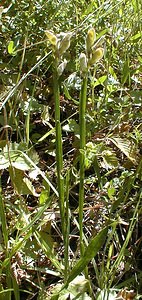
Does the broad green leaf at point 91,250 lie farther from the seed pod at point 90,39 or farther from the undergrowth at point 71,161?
the seed pod at point 90,39

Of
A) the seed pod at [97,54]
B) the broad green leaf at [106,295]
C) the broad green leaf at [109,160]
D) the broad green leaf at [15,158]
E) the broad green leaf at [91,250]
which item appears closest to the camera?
the seed pod at [97,54]

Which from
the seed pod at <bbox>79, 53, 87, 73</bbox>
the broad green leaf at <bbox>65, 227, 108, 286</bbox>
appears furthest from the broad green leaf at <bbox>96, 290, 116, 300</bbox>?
the seed pod at <bbox>79, 53, 87, 73</bbox>

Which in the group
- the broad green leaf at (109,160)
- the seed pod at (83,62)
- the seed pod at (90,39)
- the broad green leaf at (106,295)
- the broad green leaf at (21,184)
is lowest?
the broad green leaf at (106,295)

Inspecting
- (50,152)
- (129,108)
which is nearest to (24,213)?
(50,152)

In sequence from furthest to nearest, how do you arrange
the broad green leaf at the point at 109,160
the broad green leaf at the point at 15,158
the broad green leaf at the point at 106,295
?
the broad green leaf at the point at 109,160
the broad green leaf at the point at 15,158
the broad green leaf at the point at 106,295

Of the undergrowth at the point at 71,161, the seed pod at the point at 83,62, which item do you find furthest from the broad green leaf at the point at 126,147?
the seed pod at the point at 83,62

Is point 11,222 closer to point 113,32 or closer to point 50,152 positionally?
point 50,152

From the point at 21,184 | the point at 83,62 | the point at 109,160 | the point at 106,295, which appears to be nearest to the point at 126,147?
the point at 109,160

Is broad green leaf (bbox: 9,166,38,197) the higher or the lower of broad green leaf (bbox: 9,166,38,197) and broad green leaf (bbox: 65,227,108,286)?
the higher

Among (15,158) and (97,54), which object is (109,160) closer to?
(15,158)

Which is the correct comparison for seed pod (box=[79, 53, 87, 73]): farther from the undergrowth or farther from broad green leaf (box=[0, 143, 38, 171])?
broad green leaf (box=[0, 143, 38, 171])

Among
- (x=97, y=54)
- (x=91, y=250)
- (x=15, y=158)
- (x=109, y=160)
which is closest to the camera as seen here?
(x=97, y=54)

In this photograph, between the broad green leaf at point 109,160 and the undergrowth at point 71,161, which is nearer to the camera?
the undergrowth at point 71,161

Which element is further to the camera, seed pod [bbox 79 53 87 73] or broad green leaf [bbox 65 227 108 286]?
broad green leaf [bbox 65 227 108 286]
